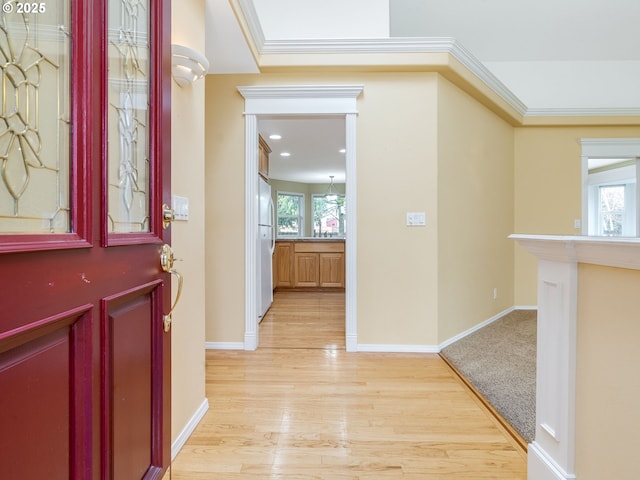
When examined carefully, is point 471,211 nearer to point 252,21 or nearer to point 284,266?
point 252,21

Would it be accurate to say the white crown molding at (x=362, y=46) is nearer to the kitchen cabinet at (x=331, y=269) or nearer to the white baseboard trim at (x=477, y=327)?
the white baseboard trim at (x=477, y=327)

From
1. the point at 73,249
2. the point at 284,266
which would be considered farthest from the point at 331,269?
the point at 73,249

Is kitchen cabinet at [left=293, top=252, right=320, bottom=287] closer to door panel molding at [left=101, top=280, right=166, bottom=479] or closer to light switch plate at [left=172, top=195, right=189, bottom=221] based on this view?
light switch plate at [left=172, top=195, right=189, bottom=221]

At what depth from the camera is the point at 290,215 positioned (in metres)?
9.01

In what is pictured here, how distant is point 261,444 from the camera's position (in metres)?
1.53

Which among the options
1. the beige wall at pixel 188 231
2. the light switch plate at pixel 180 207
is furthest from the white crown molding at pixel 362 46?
the light switch plate at pixel 180 207

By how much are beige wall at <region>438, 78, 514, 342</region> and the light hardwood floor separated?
0.81m

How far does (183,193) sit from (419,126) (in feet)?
6.66

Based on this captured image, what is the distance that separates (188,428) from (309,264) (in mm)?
4033

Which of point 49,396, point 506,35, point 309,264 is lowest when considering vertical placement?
point 309,264

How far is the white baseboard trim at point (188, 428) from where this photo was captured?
1.44 metres

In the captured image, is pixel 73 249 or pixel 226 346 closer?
pixel 73 249

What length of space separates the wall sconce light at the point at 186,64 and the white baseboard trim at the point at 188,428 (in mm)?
1651

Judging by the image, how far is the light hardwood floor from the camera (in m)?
1.38
